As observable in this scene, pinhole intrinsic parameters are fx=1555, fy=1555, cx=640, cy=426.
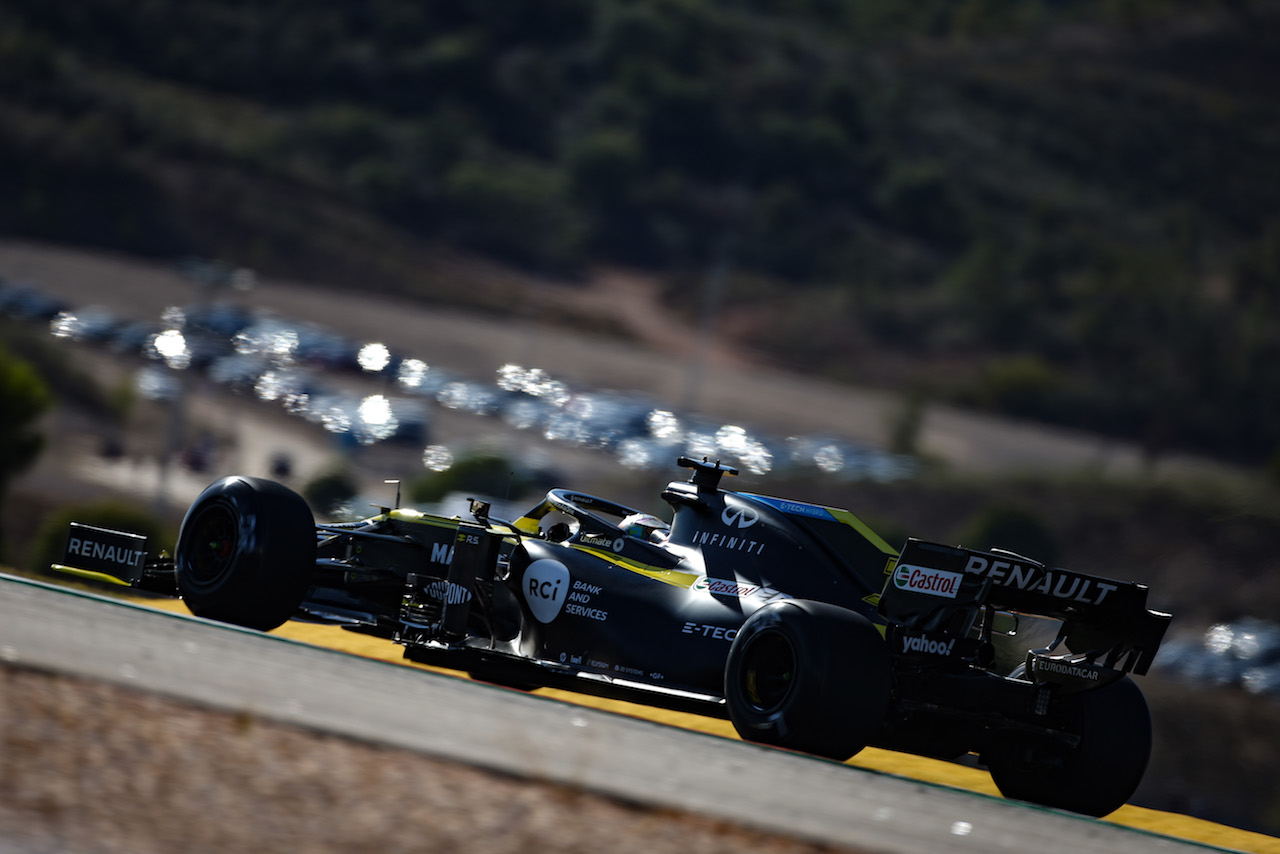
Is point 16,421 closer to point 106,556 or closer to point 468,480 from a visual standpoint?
point 468,480

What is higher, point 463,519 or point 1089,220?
point 1089,220

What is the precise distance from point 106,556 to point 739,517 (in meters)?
3.94

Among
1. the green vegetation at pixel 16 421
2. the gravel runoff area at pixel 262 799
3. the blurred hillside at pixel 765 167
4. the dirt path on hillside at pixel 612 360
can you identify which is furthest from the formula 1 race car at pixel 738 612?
the blurred hillside at pixel 765 167

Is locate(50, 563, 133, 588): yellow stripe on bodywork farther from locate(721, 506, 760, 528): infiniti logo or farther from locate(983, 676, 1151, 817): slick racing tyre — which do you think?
locate(983, 676, 1151, 817): slick racing tyre

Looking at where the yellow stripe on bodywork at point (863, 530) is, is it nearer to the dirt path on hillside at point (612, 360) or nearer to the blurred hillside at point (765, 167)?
the dirt path on hillside at point (612, 360)

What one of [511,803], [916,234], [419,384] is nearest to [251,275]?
[419,384]

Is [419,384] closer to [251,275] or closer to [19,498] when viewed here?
[251,275]

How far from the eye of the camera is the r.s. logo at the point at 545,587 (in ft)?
29.2

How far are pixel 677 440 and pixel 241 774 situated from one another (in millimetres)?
38189

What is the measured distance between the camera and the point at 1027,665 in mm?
8289

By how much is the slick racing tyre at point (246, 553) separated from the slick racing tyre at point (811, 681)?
2993 millimetres

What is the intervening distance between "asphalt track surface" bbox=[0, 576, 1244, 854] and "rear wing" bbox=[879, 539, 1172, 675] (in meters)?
1.32

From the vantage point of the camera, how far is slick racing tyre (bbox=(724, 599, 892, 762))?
283 inches

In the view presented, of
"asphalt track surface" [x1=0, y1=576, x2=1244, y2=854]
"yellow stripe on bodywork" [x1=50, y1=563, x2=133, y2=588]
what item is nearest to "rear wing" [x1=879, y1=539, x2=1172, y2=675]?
"asphalt track surface" [x1=0, y1=576, x2=1244, y2=854]
